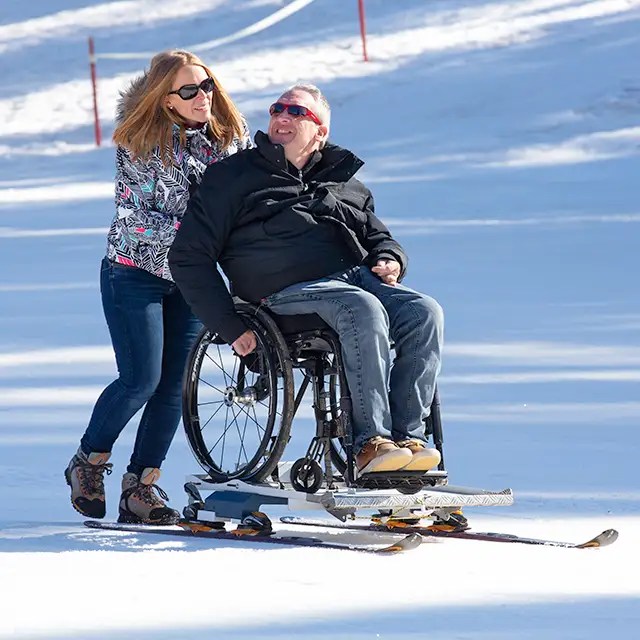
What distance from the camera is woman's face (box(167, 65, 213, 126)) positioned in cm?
540

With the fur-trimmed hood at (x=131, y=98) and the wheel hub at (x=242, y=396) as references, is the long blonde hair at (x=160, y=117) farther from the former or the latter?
the wheel hub at (x=242, y=396)

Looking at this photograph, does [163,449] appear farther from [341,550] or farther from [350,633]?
[350,633]

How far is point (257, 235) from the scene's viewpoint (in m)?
5.12

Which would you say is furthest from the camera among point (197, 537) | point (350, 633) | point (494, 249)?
point (494, 249)

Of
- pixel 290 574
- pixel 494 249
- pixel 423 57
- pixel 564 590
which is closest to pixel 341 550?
pixel 290 574

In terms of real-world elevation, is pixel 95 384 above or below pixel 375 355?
below

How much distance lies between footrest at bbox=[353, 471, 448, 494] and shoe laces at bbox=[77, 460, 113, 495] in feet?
3.29

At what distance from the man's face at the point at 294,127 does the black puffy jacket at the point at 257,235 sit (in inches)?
1.5

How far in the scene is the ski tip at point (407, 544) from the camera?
4.84 metres

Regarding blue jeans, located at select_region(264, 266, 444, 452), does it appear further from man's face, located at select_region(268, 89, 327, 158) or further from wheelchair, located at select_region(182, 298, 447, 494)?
man's face, located at select_region(268, 89, 327, 158)

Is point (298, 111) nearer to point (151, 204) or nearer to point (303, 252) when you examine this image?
point (303, 252)

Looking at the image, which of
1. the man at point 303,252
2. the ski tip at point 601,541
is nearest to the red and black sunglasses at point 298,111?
the man at point 303,252

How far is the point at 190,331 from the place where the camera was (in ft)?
18.3

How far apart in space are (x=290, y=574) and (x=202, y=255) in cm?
106
